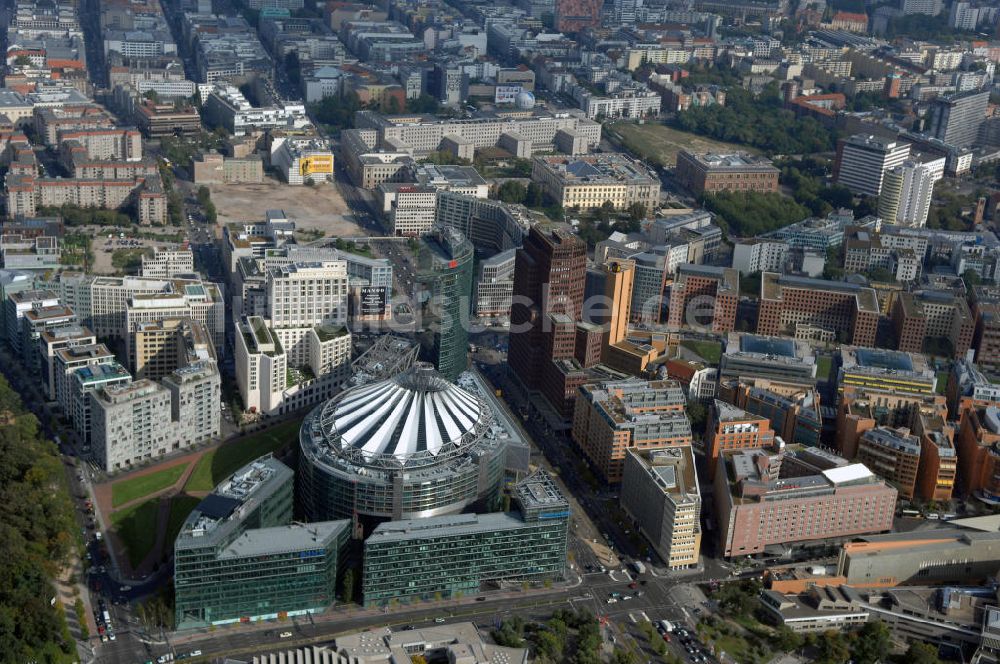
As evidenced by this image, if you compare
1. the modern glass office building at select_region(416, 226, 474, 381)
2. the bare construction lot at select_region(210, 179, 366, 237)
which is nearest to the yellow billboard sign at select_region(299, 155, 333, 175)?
the bare construction lot at select_region(210, 179, 366, 237)

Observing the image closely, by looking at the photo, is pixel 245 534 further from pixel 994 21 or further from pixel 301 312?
pixel 994 21

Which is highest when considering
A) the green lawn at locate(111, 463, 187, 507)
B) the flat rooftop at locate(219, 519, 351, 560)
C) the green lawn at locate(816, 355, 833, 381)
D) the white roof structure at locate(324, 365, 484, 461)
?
the white roof structure at locate(324, 365, 484, 461)

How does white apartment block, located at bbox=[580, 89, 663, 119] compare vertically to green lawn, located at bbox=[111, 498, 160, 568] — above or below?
above

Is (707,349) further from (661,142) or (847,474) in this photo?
(661,142)

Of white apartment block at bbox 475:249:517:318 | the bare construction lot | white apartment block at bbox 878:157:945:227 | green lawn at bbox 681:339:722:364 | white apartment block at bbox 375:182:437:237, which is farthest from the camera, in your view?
white apartment block at bbox 878:157:945:227

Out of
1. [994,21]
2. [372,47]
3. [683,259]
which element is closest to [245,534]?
[683,259]

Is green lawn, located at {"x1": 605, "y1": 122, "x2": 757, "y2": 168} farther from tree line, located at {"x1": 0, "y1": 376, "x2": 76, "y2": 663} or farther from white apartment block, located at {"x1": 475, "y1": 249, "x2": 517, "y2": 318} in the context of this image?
tree line, located at {"x1": 0, "y1": 376, "x2": 76, "y2": 663}

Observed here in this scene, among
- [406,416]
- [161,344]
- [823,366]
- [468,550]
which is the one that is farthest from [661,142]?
[468,550]
